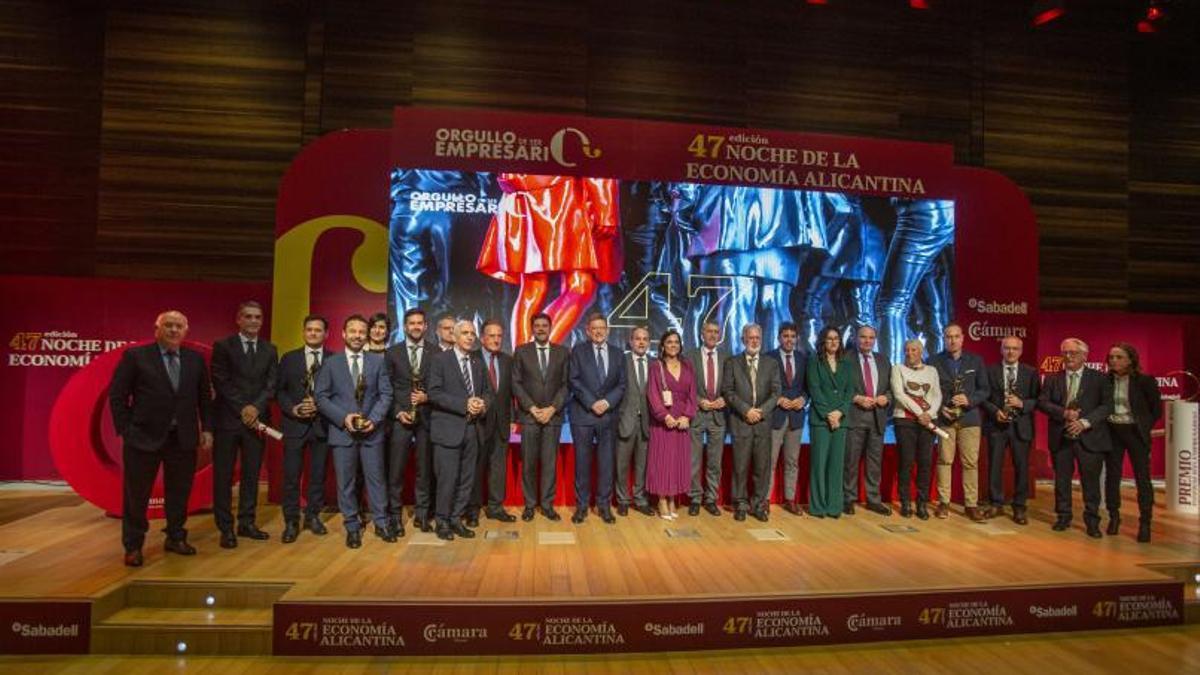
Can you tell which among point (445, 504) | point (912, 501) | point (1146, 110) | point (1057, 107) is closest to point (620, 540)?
point (445, 504)

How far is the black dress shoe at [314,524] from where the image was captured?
4.86 m

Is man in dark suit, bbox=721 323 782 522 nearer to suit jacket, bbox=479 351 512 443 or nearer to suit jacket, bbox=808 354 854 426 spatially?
suit jacket, bbox=808 354 854 426

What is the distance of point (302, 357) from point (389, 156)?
2145mm

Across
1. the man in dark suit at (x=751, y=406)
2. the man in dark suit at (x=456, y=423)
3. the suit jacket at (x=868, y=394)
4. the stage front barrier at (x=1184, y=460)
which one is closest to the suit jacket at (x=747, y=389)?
the man in dark suit at (x=751, y=406)

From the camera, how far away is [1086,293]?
8.76 m

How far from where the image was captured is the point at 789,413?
18.5 feet

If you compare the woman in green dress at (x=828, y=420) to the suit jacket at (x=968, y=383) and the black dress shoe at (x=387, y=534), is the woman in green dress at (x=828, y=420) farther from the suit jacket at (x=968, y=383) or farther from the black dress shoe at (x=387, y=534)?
the black dress shoe at (x=387, y=534)

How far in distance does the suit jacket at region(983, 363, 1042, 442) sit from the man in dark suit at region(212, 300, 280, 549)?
5359 millimetres

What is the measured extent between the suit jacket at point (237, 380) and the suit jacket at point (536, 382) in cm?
170

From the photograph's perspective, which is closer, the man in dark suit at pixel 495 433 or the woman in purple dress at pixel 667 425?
the man in dark suit at pixel 495 433

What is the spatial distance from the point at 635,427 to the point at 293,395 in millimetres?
2445

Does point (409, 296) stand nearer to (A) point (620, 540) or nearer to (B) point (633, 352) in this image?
(B) point (633, 352)

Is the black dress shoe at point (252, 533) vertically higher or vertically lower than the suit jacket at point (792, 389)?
lower

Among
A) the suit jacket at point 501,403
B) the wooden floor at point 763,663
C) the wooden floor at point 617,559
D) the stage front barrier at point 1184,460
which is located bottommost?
the wooden floor at point 763,663
